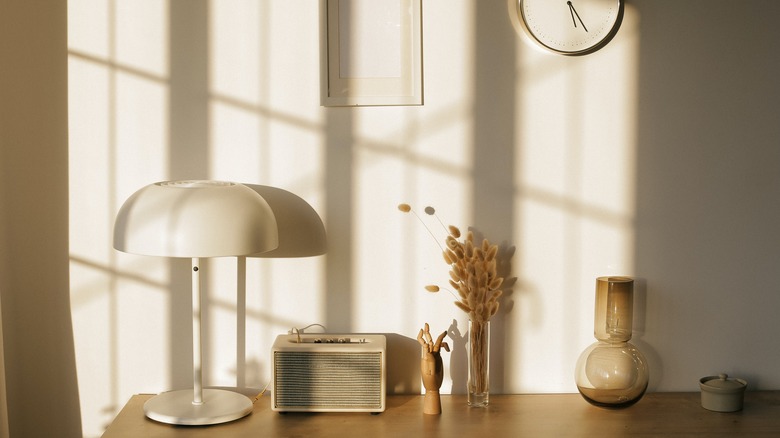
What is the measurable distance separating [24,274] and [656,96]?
2.00 m

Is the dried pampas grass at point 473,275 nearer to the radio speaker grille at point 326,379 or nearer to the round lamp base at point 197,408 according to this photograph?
the radio speaker grille at point 326,379

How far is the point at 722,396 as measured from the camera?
8.29 ft

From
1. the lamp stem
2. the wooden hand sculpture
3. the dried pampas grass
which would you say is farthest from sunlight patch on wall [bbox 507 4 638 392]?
the lamp stem

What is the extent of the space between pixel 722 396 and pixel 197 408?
59.5 inches

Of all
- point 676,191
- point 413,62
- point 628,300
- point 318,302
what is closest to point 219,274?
point 318,302

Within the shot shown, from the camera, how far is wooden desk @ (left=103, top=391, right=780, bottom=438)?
2.35 m

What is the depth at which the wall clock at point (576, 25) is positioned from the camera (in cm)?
261

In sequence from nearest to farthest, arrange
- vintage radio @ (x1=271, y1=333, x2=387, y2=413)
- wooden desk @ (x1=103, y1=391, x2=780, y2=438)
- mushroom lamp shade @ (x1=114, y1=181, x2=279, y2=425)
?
mushroom lamp shade @ (x1=114, y1=181, x2=279, y2=425) → wooden desk @ (x1=103, y1=391, x2=780, y2=438) → vintage radio @ (x1=271, y1=333, x2=387, y2=413)

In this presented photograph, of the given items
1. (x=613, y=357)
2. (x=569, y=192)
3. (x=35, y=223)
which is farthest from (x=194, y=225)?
(x=613, y=357)

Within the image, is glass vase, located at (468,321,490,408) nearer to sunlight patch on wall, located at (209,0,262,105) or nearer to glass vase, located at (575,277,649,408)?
glass vase, located at (575,277,649,408)

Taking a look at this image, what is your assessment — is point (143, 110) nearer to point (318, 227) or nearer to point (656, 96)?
point (318, 227)

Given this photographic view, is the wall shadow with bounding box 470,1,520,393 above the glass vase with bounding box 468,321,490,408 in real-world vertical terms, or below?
above

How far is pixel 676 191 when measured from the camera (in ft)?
8.80

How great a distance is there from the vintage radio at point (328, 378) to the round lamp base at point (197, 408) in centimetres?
11
